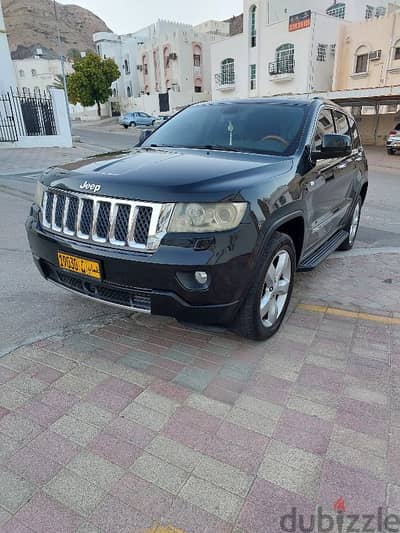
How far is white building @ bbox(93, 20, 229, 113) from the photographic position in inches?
1778

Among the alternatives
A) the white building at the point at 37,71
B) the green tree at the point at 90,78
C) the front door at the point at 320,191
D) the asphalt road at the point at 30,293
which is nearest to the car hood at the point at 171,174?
the front door at the point at 320,191

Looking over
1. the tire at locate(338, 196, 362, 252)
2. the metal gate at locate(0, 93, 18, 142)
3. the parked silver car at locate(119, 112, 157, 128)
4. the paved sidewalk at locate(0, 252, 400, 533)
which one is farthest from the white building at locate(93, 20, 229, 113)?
the paved sidewalk at locate(0, 252, 400, 533)

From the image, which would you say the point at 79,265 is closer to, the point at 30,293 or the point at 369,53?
the point at 30,293

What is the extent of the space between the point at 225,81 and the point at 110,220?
38.2 m

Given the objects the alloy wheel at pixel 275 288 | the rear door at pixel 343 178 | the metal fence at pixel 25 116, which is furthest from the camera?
the metal fence at pixel 25 116

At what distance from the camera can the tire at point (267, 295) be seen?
2646 mm

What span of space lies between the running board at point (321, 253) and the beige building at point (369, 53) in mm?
24754

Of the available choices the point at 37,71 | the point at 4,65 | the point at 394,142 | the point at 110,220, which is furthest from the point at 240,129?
the point at 37,71

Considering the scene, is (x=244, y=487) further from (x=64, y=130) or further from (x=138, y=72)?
(x=138, y=72)

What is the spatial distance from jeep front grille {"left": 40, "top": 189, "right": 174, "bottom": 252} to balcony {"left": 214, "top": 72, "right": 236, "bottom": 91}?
37.0 metres

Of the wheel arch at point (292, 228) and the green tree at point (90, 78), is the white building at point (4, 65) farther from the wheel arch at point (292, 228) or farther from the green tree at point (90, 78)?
the green tree at point (90, 78)

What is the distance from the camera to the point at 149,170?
2641 millimetres

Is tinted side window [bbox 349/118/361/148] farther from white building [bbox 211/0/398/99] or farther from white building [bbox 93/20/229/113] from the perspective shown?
white building [bbox 93/20/229/113]

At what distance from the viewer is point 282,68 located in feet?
100
